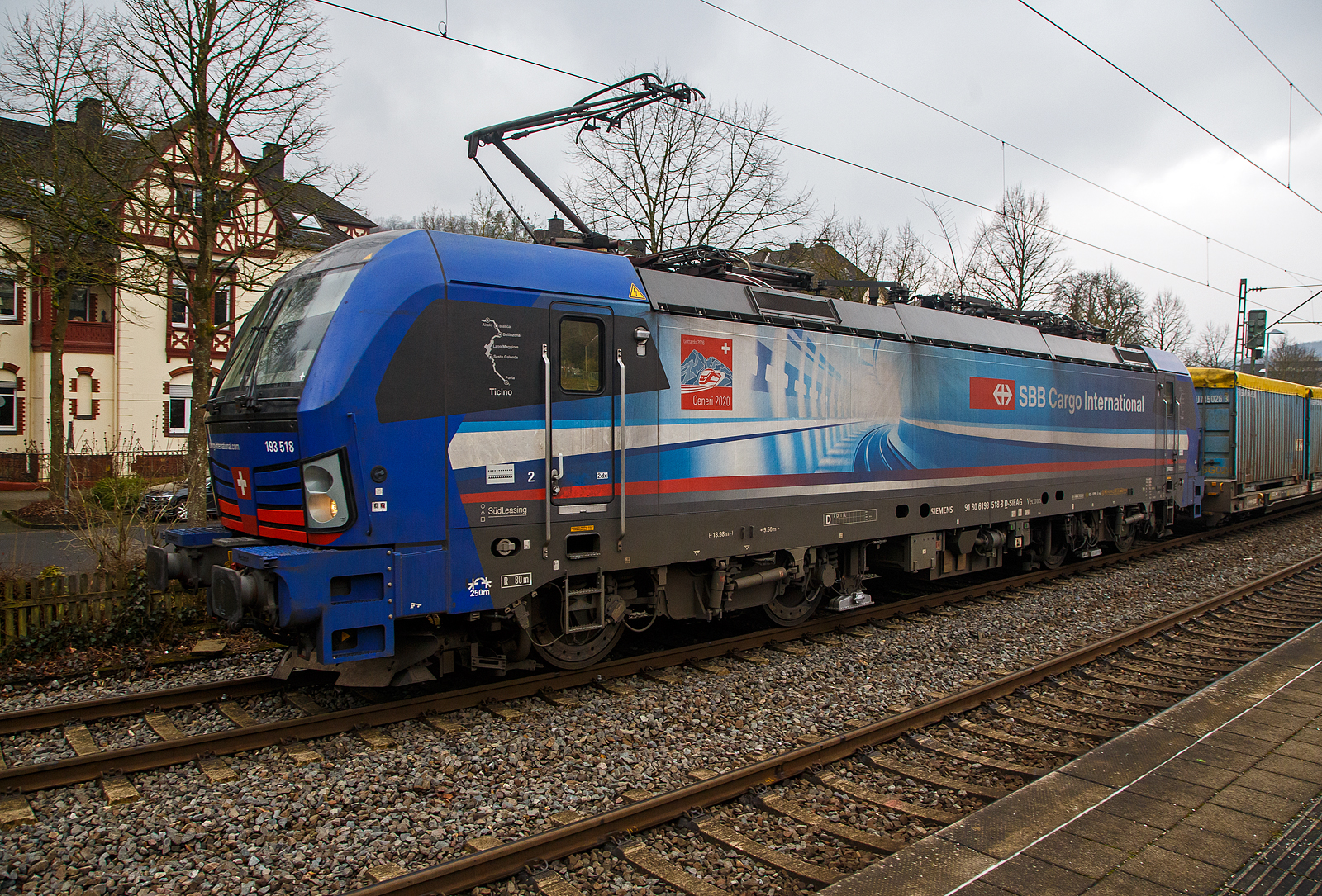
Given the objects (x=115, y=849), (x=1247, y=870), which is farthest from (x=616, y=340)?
(x=1247, y=870)

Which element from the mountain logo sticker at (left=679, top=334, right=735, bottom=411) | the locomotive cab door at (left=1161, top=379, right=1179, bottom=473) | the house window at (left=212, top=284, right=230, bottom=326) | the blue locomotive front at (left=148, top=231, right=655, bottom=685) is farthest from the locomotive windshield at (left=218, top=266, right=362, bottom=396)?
the house window at (left=212, top=284, right=230, bottom=326)

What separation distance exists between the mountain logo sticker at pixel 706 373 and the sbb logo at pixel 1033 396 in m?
5.78

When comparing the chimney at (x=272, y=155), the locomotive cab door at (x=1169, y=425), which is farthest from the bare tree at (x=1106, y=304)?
A: the chimney at (x=272, y=155)

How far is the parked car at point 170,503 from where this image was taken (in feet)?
34.1

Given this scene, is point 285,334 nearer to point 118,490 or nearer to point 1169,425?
point 118,490

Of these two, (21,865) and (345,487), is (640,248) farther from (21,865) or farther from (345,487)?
(21,865)

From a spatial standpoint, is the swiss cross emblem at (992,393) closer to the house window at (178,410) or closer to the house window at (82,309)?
the house window at (178,410)

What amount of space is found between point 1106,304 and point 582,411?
40814mm

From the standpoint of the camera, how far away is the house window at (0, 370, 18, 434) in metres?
26.3

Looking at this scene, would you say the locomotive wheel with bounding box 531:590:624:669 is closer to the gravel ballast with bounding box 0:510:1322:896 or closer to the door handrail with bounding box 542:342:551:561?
the gravel ballast with bounding box 0:510:1322:896

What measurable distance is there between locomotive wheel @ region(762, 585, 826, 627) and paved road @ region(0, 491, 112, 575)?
772 centimetres

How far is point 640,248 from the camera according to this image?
8195 mm

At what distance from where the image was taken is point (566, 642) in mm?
7172

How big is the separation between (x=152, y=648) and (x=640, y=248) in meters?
6.23
